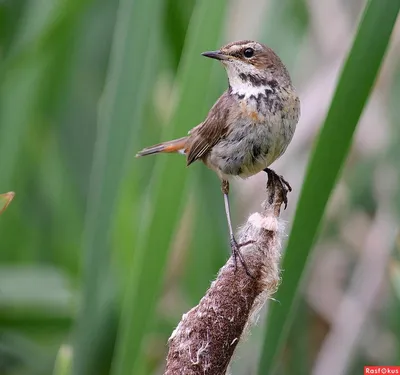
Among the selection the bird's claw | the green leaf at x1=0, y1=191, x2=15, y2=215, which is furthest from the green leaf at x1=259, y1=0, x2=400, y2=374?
the green leaf at x1=0, y1=191, x2=15, y2=215

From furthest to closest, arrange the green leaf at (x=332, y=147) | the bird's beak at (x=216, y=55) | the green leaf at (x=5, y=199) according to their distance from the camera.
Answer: the bird's beak at (x=216, y=55)
the green leaf at (x=332, y=147)
the green leaf at (x=5, y=199)

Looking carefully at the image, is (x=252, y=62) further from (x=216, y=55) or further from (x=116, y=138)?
(x=116, y=138)

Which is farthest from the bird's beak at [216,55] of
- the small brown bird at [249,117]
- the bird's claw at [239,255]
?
the bird's claw at [239,255]

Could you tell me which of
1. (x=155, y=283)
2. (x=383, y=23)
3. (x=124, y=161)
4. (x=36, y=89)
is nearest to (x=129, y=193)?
(x=124, y=161)

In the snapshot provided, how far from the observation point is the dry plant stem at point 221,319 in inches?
46.8

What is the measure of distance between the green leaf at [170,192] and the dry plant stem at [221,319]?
443 mm

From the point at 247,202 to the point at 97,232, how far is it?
4.39 feet

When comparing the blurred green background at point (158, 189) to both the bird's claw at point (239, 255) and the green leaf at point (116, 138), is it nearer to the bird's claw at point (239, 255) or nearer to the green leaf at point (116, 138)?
the green leaf at point (116, 138)

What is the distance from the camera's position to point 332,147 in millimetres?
1416

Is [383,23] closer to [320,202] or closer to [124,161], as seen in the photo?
[320,202]

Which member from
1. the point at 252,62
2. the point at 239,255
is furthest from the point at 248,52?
the point at 239,255

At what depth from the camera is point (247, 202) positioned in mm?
3094

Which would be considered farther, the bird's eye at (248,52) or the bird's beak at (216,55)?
the bird's eye at (248,52)

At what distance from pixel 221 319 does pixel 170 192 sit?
57 cm
